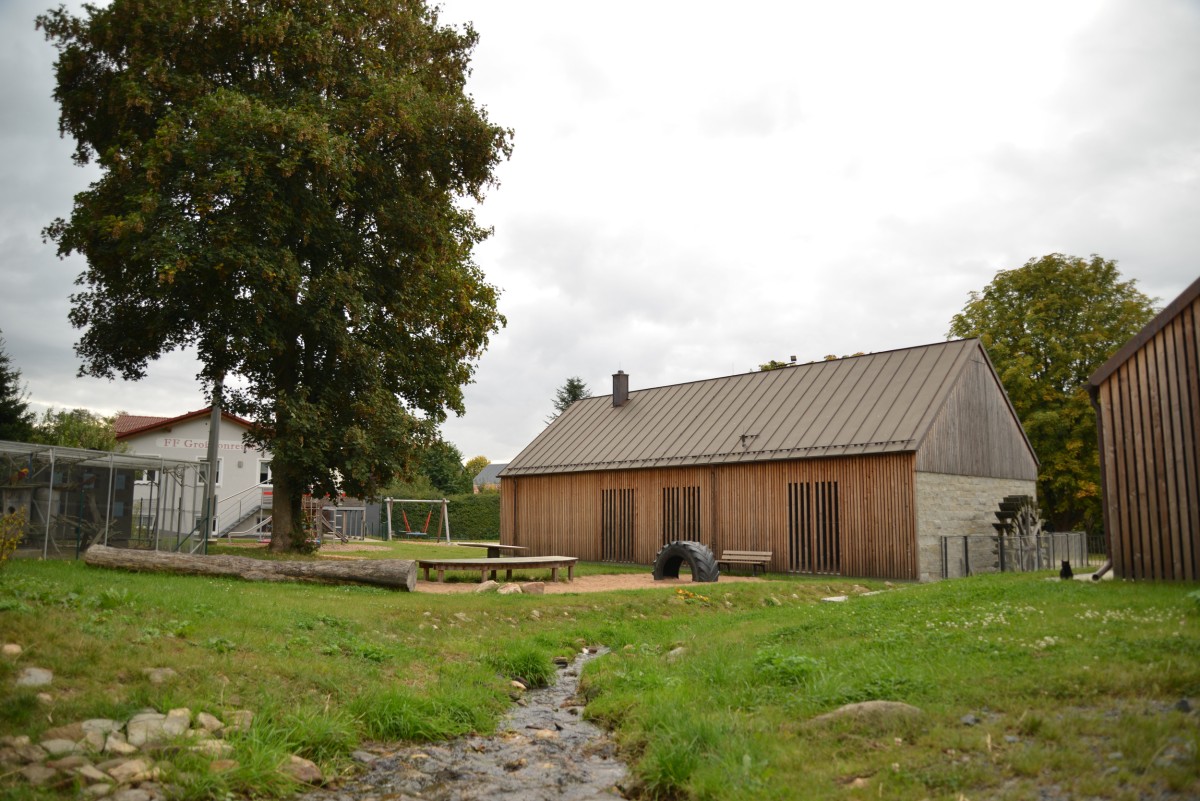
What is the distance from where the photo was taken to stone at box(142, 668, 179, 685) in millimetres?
7078

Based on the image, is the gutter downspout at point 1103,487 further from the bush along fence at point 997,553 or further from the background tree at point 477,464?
the background tree at point 477,464

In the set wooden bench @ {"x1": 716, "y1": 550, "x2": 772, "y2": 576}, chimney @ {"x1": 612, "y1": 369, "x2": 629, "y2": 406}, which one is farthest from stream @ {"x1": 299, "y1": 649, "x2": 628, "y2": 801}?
chimney @ {"x1": 612, "y1": 369, "x2": 629, "y2": 406}

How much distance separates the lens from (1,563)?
1052 centimetres

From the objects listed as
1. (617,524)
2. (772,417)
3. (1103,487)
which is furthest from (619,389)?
(1103,487)

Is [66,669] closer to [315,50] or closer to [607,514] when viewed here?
[315,50]

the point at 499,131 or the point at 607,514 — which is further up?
the point at 499,131

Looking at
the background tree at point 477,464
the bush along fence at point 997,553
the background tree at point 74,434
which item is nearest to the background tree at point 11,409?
the background tree at point 74,434

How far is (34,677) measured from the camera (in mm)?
6551

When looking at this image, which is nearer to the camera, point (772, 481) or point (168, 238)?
point (168, 238)

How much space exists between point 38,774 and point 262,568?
10059mm

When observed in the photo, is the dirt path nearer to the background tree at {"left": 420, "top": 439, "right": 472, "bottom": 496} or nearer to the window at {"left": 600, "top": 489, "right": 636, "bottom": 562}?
the window at {"left": 600, "top": 489, "right": 636, "bottom": 562}

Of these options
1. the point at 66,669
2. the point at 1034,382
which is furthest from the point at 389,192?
the point at 1034,382

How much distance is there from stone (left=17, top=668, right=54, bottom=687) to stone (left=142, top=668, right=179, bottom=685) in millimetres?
690

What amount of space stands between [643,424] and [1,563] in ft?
70.0
